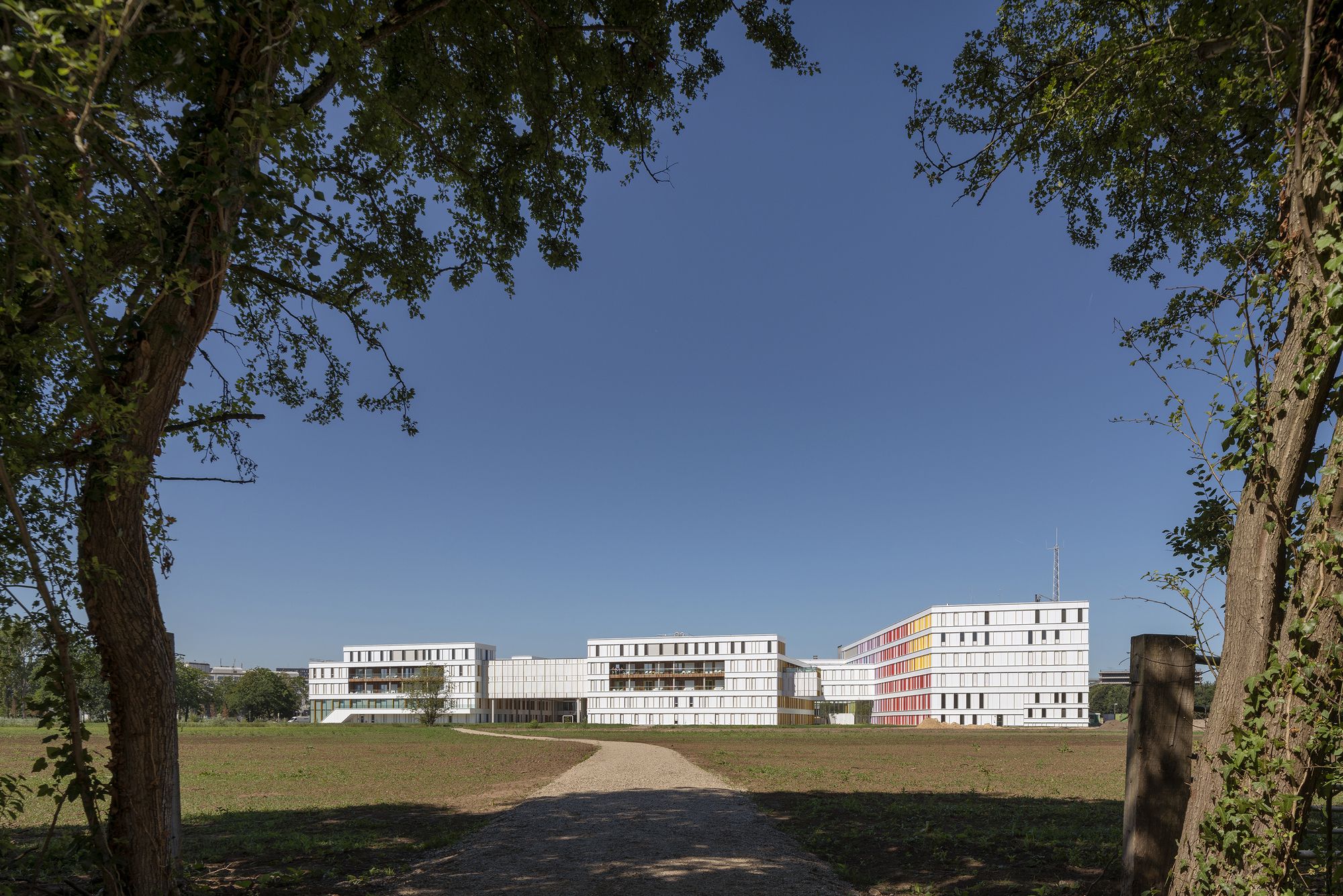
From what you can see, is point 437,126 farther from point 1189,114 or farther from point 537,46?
point 1189,114

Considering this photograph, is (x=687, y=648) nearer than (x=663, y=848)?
No

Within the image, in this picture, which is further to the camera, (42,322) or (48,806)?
(48,806)

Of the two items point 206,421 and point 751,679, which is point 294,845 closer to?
point 206,421

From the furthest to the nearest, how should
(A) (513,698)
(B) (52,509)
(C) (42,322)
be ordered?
(A) (513,698) < (B) (52,509) < (C) (42,322)

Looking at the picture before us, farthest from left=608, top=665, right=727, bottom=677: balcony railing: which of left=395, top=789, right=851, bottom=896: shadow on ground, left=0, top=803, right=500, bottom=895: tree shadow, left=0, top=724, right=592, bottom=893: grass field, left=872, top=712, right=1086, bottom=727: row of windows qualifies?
left=395, top=789, right=851, bottom=896: shadow on ground

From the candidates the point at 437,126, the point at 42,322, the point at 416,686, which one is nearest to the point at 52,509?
the point at 42,322

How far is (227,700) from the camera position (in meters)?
108

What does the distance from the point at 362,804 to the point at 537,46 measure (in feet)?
47.9

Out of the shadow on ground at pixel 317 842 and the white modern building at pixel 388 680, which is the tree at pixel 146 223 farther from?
the white modern building at pixel 388 680

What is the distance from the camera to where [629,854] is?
862 cm

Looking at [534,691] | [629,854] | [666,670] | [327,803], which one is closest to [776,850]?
[629,854]

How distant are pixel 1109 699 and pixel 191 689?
16003 centimetres

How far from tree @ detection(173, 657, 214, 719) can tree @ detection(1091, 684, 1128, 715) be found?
479ft

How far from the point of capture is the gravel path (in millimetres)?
7141
